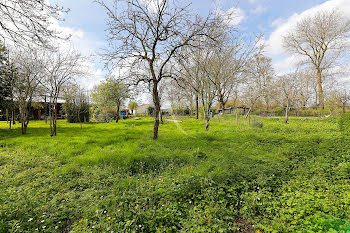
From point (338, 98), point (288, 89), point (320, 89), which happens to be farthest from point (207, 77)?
point (320, 89)

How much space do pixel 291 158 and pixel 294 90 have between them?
1258 cm

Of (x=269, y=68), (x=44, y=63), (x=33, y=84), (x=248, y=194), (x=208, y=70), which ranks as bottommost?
(x=248, y=194)

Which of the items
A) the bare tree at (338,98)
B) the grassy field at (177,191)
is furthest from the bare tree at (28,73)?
the bare tree at (338,98)

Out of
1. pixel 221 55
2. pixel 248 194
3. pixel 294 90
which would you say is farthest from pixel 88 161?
pixel 294 90

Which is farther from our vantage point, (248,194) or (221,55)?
(221,55)

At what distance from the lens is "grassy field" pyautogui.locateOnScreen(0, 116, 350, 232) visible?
2.51 metres

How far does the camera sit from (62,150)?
250 inches

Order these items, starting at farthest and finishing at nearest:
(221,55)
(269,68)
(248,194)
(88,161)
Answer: (269,68), (221,55), (88,161), (248,194)

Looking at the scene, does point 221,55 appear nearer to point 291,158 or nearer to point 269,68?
point 291,158

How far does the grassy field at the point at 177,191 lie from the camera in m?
2.51

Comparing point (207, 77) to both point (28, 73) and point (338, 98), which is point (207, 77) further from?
point (338, 98)

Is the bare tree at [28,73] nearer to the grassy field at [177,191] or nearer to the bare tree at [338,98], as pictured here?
the grassy field at [177,191]

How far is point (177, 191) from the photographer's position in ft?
11.1

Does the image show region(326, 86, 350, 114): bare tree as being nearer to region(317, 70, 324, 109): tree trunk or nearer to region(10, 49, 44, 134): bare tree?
region(317, 70, 324, 109): tree trunk
